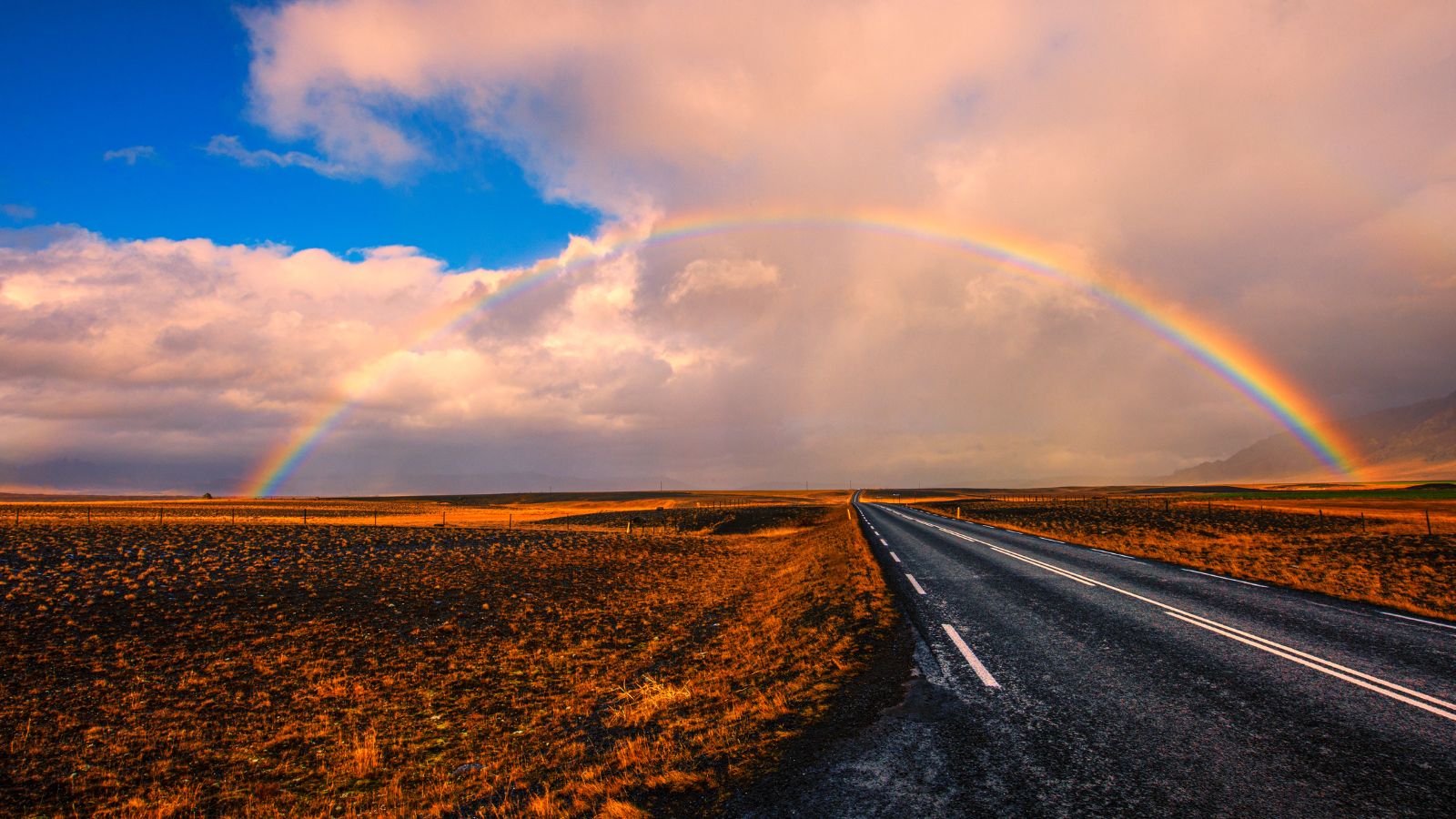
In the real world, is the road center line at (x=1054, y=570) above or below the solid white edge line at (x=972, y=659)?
below

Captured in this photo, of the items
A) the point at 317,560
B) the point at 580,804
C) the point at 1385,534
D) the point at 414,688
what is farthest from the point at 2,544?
the point at 1385,534

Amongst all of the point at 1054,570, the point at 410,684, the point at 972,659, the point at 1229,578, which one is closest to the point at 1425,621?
the point at 1229,578

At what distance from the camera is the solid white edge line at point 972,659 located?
775cm

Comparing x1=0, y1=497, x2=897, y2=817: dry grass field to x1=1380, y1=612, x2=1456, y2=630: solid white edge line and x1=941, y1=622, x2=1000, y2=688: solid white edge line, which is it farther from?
x1=1380, y1=612, x2=1456, y2=630: solid white edge line

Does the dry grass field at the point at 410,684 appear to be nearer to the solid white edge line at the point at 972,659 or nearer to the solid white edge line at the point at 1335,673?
the solid white edge line at the point at 972,659

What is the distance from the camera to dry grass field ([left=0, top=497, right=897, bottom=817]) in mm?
7289

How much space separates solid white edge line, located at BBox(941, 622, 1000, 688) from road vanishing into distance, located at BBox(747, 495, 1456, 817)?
40mm

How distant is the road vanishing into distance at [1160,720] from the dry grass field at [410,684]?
4.06ft

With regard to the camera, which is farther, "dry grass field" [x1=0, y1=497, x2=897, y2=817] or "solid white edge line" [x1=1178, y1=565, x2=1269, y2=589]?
"solid white edge line" [x1=1178, y1=565, x2=1269, y2=589]

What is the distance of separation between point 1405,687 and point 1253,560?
16.5 metres

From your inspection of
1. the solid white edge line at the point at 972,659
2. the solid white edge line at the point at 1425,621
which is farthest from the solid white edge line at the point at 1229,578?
the solid white edge line at the point at 972,659

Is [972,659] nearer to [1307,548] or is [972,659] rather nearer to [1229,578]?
[1229,578]

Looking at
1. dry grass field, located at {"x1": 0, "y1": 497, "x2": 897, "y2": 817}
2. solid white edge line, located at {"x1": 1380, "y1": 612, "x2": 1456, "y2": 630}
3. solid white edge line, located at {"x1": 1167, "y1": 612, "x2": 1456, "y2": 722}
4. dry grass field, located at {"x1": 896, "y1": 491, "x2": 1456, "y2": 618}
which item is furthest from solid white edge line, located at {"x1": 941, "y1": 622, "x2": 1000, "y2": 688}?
dry grass field, located at {"x1": 896, "y1": 491, "x2": 1456, "y2": 618}

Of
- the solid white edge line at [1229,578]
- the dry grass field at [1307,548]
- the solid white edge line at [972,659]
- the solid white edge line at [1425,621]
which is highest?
the solid white edge line at [972,659]
